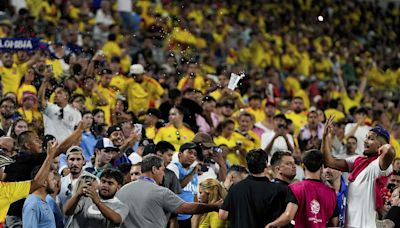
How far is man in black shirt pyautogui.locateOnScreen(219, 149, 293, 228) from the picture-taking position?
8.51m

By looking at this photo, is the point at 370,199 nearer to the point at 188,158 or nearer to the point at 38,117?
the point at 188,158

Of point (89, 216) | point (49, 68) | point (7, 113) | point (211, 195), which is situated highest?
point (49, 68)

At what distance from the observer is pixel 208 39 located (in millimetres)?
22859

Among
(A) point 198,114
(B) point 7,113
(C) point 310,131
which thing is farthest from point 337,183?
(C) point 310,131

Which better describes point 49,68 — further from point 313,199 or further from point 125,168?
point 313,199

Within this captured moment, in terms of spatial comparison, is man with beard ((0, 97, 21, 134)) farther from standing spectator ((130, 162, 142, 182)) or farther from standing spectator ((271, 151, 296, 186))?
standing spectator ((271, 151, 296, 186))

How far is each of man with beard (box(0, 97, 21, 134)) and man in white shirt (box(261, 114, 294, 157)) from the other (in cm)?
365

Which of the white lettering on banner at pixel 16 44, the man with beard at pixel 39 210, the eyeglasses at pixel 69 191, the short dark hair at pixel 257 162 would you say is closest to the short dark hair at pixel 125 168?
the eyeglasses at pixel 69 191

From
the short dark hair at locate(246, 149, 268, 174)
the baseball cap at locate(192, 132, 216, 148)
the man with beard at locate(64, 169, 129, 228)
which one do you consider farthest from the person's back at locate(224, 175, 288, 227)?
the baseball cap at locate(192, 132, 216, 148)

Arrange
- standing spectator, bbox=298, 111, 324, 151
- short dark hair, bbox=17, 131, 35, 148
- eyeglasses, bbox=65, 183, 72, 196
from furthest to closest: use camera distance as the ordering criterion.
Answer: standing spectator, bbox=298, 111, 324, 151 → short dark hair, bbox=17, 131, 35, 148 → eyeglasses, bbox=65, 183, 72, 196

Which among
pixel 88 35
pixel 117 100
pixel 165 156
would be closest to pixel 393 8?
pixel 88 35

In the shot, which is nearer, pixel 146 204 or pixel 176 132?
pixel 146 204

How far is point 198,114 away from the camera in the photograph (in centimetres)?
1462

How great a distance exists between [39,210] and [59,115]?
4.98 meters
